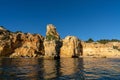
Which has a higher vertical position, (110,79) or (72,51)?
(72,51)

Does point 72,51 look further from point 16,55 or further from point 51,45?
point 16,55

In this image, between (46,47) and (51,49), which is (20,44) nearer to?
(46,47)

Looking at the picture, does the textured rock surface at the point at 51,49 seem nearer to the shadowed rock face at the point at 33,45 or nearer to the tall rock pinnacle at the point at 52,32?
the shadowed rock face at the point at 33,45

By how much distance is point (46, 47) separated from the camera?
422 ft

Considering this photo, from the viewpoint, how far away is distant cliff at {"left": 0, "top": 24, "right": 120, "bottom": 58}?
13012 cm

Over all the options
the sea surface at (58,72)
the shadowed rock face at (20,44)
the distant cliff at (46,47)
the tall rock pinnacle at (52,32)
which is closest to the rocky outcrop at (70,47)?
the distant cliff at (46,47)

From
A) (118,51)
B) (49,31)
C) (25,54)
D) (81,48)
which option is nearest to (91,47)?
(81,48)

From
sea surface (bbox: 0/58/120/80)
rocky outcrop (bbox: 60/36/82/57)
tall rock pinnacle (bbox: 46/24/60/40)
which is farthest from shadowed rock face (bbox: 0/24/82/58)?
sea surface (bbox: 0/58/120/80)

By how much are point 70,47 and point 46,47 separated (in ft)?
66.9

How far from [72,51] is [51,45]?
63.1 feet

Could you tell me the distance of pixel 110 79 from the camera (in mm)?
33469

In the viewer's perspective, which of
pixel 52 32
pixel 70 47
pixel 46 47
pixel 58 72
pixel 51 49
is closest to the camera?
pixel 58 72

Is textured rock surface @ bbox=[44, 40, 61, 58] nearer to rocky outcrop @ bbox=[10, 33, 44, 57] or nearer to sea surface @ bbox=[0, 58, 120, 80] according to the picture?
rocky outcrop @ bbox=[10, 33, 44, 57]

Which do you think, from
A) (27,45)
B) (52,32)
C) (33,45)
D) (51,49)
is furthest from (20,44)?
(52,32)
